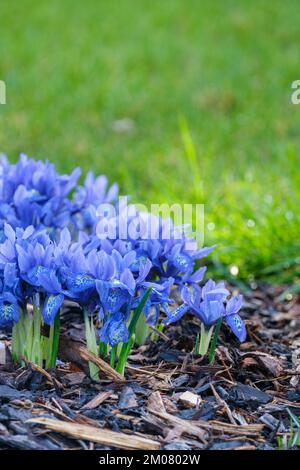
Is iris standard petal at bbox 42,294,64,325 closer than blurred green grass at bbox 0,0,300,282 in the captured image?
Yes

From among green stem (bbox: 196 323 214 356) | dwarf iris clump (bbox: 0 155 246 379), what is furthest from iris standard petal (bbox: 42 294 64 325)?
green stem (bbox: 196 323 214 356)

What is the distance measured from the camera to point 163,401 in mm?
2322

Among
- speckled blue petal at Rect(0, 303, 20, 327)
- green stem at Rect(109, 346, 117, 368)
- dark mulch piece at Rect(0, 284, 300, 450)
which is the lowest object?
dark mulch piece at Rect(0, 284, 300, 450)

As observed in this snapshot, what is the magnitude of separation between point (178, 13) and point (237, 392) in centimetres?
711

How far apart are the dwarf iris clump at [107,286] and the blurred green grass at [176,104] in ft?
4.35

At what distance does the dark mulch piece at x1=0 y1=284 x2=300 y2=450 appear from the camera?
6.91 ft

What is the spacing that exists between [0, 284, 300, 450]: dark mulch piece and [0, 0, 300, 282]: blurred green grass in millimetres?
1386

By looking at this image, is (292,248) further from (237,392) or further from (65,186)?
(237,392)

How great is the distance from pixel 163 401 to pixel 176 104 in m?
4.82

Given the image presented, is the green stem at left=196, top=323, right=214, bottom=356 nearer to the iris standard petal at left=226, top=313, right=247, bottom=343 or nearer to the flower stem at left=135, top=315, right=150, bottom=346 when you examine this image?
the iris standard petal at left=226, top=313, right=247, bottom=343

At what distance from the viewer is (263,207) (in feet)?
14.2

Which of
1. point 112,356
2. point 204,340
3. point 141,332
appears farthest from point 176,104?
point 112,356

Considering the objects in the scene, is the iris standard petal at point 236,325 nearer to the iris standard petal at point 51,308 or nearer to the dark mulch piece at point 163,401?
the dark mulch piece at point 163,401
